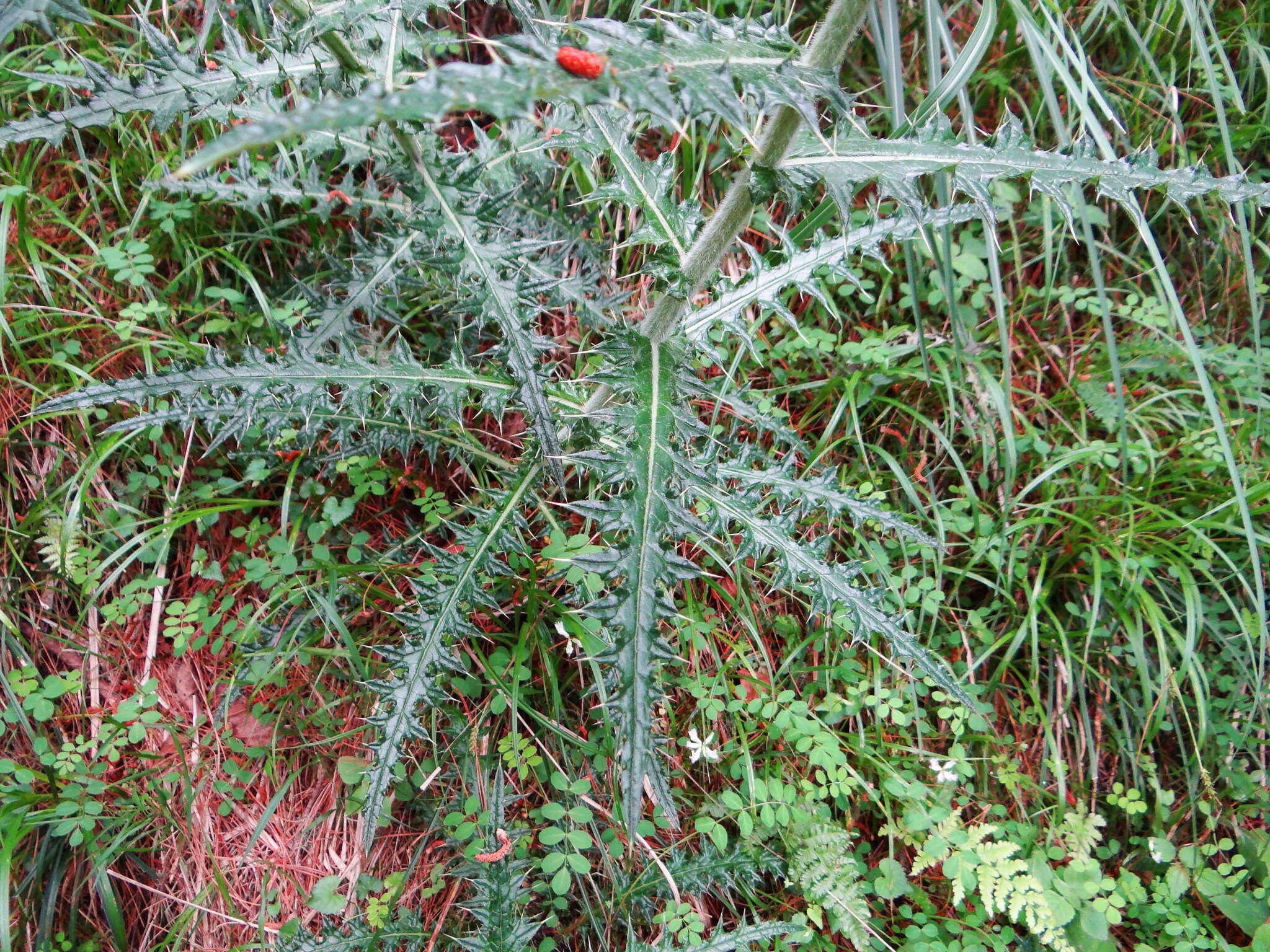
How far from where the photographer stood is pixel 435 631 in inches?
62.4

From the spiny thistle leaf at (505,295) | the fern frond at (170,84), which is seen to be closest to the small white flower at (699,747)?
the spiny thistle leaf at (505,295)

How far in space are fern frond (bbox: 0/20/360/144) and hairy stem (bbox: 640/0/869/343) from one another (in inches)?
28.7

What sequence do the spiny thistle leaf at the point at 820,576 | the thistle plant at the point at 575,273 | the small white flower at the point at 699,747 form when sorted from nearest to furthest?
1. the thistle plant at the point at 575,273
2. the spiny thistle leaf at the point at 820,576
3. the small white flower at the point at 699,747

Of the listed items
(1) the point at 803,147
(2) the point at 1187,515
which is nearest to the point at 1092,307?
(2) the point at 1187,515

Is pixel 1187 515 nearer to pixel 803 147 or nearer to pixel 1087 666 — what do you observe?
pixel 1087 666

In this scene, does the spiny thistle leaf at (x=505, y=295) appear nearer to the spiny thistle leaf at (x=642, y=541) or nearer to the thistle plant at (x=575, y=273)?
the thistle plant at (x=575, y=273)

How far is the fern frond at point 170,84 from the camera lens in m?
1.37

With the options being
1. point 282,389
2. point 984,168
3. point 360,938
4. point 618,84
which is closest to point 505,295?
point 282,389

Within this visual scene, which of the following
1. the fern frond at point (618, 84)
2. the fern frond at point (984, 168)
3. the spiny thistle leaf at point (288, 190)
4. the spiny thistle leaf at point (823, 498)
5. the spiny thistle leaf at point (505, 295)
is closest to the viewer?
the fern frond at point (618, 84)

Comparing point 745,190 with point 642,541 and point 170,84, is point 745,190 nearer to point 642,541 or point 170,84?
point 642,541

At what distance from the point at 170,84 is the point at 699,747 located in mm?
1747

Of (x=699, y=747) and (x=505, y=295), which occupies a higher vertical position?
(x=505, y=295)

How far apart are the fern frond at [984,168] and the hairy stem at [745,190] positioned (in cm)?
6

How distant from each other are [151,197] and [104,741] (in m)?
1.46
